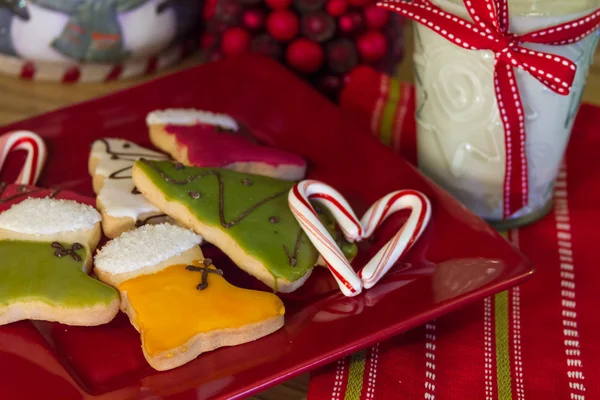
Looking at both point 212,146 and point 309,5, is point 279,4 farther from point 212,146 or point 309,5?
point 212,146

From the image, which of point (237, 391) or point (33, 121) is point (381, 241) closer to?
point (237, 391)

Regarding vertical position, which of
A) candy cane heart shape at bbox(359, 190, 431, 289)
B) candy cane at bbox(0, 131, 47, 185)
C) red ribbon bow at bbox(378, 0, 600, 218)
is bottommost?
candy cane at bbox(0, 131, 47, 185)

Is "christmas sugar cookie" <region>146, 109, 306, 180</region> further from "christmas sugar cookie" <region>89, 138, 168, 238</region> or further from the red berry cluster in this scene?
the red berry cluster

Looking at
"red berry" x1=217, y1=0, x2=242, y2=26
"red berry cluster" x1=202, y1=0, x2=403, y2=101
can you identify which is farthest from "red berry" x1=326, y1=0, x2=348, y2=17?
"red berry" x1=217, y1=0, x2=242, y2=26

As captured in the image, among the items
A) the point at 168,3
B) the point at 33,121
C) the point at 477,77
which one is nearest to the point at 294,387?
the point at 477,77

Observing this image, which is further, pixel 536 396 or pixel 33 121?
pixel 33 121

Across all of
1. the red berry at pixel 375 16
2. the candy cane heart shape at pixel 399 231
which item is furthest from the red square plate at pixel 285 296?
the red berry at pixel 375 16
